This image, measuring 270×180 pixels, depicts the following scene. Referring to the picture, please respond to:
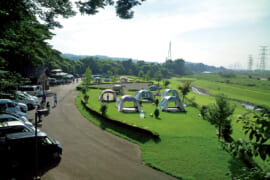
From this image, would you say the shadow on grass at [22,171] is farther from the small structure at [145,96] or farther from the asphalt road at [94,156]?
the small structure at [145,96]

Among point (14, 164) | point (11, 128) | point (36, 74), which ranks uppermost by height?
point (36, 74)

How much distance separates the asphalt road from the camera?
9.08 m

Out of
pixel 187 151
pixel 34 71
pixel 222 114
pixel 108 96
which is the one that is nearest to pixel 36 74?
pixel 34 71

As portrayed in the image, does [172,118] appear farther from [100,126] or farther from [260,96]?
[260,96]

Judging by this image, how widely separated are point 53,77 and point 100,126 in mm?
38634

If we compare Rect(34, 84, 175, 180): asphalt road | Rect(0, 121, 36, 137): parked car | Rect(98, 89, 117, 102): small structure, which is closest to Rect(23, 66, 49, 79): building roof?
Rect(98, 89, 117, 102): small structure

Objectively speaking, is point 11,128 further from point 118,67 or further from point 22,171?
point 118,67

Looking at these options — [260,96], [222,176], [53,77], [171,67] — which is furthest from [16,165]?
[171,67]

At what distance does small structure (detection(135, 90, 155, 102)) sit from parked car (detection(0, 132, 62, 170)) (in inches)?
769

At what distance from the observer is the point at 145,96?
99.0ft

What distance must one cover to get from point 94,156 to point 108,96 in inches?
677

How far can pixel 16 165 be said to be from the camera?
8844mm

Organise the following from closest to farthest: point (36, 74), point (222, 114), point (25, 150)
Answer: point (25, 150), point (222, 114), point (36, 74)

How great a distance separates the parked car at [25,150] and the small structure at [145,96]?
1954 centimetres
